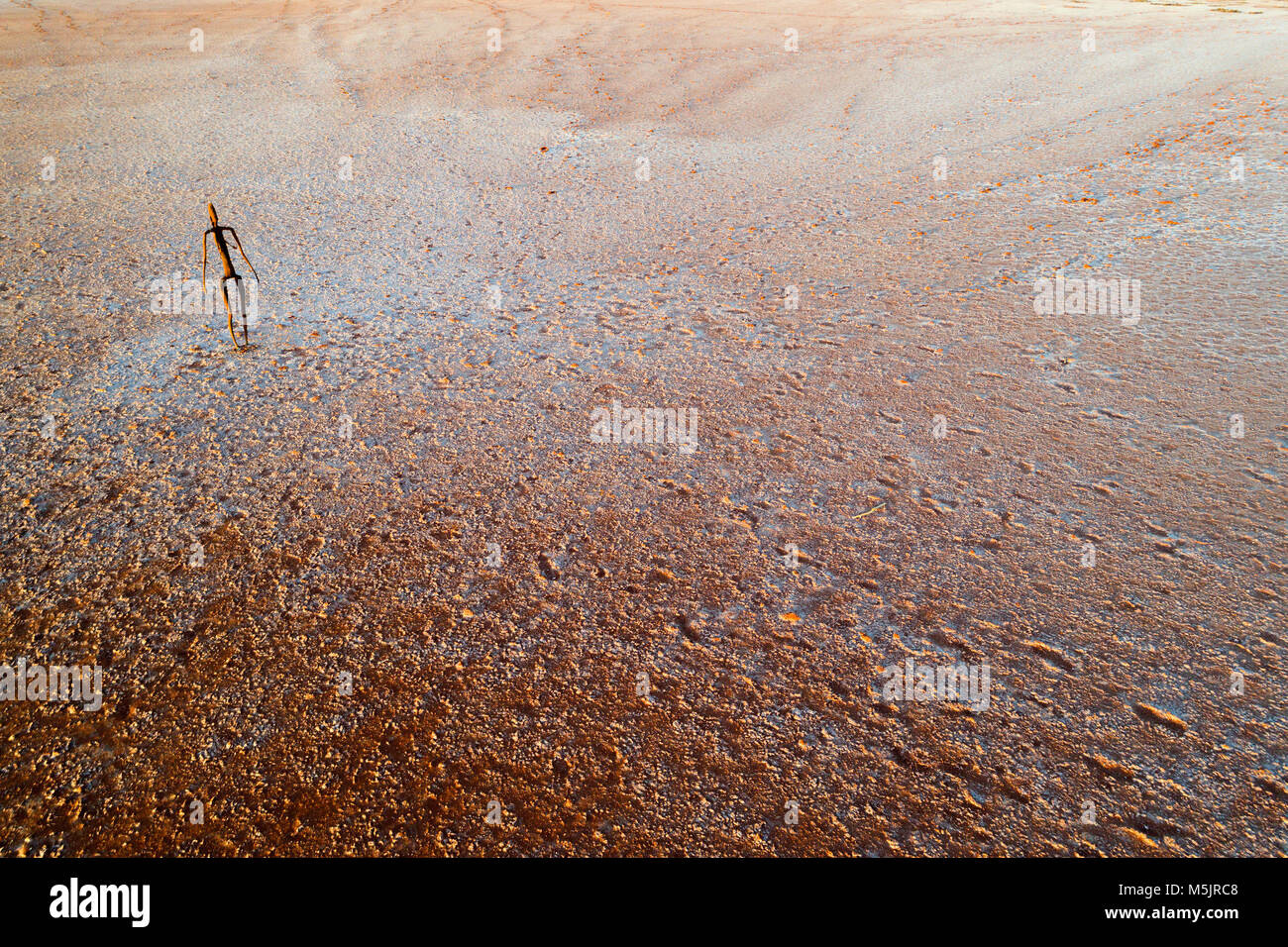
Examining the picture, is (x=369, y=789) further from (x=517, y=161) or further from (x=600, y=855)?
(x=517, y=161)

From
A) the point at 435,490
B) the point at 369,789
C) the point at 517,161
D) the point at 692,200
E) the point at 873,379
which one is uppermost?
the point at 517,161

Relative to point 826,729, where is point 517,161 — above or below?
above

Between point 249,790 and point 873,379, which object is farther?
point 873,379

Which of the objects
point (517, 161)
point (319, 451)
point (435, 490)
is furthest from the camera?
point (517, 161)

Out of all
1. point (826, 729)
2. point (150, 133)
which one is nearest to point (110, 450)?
point (826, 729)
